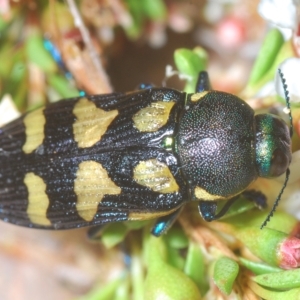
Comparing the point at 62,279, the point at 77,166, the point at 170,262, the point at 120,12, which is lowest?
the point at 62,279

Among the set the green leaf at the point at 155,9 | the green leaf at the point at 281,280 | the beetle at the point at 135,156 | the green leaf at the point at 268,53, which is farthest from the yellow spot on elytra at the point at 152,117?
the green leaf at the point at 281,280

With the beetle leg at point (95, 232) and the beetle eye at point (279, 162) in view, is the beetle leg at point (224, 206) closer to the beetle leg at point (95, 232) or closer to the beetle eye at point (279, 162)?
the beetle eye at point (279, 162)

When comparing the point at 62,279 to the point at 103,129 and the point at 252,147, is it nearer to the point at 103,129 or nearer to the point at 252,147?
the point at 103,129

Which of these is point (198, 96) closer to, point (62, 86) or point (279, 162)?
point (279, 162)

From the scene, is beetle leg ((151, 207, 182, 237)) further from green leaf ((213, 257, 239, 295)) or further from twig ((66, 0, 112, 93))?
twig ((66, 0, 112, 93))

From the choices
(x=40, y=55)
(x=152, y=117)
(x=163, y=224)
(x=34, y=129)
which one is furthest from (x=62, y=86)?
(x=163, y=224)

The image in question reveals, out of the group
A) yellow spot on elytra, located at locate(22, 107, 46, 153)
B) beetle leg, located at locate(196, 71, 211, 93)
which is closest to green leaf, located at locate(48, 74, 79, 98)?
yellow spot on elytra, located at locate(22, 107, 46, 153)

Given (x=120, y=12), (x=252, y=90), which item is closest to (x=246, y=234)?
(x=252, y=90)

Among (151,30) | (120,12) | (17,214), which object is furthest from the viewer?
(151,30)
